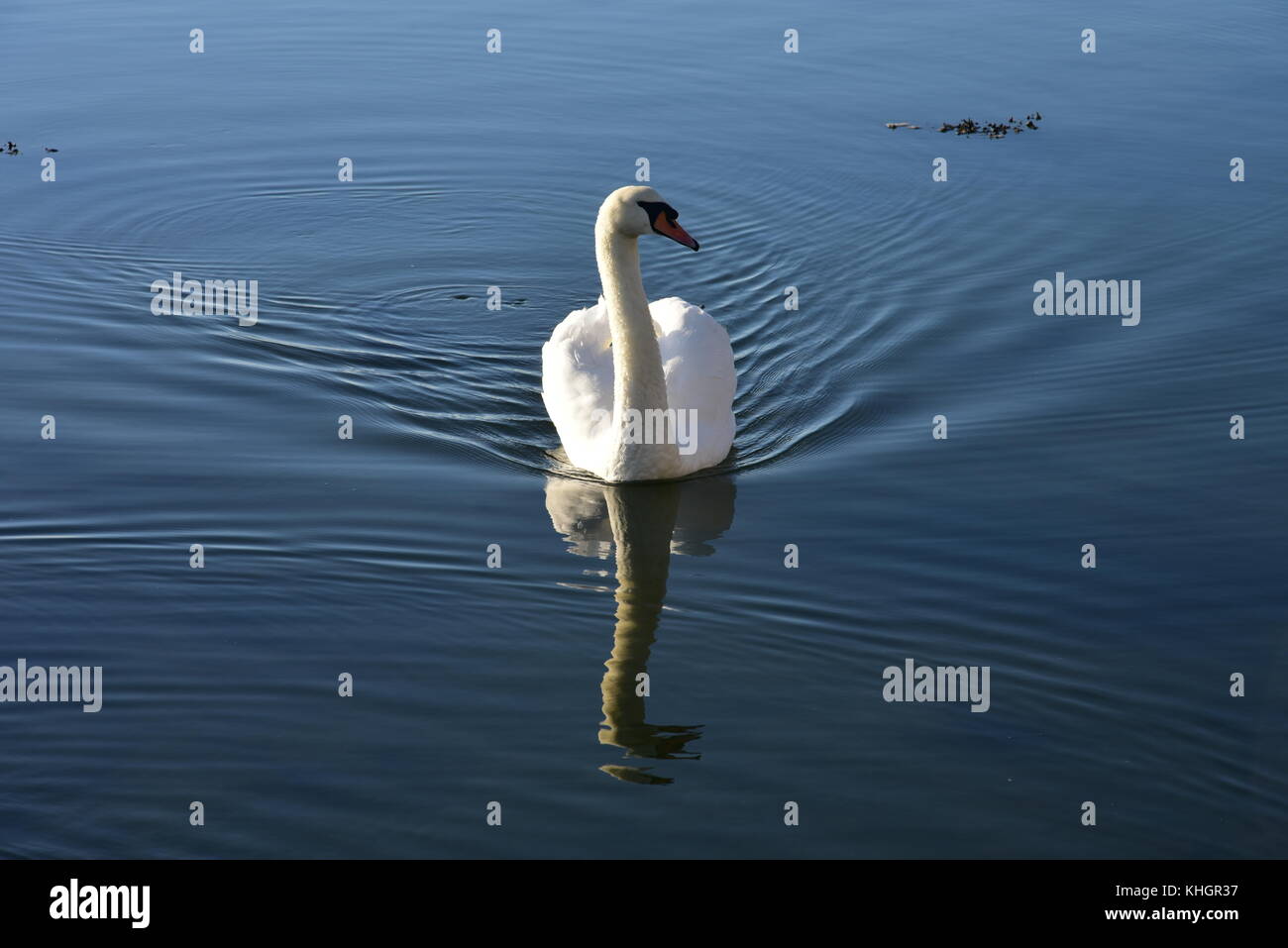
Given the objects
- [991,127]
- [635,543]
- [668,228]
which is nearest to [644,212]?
[668,228]

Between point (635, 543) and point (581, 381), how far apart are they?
1565 mm

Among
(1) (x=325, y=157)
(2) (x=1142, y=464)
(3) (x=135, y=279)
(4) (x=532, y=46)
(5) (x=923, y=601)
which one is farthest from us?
(4) (x=532, y=46)

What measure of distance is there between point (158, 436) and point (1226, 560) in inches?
292

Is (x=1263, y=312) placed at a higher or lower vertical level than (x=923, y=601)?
higher

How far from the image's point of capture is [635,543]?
10.5m

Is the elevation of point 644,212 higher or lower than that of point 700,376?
higher

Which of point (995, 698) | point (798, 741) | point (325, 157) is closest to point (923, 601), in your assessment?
point (995, 698)

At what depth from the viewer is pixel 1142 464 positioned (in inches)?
444

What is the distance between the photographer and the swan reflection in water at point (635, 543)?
8430 mm

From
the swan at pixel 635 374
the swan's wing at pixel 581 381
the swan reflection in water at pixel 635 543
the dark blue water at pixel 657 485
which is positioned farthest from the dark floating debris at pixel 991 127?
the swan reflection in water at pixel 635 543

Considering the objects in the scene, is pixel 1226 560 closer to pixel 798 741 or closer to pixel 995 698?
pixel 995 698

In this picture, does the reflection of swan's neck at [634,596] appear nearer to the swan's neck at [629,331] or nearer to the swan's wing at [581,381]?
the swan's wing at [581,381]

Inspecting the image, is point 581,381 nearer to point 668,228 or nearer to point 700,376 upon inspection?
point 700,376

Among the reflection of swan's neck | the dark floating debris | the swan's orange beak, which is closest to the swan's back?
the reflection of swan's neck
